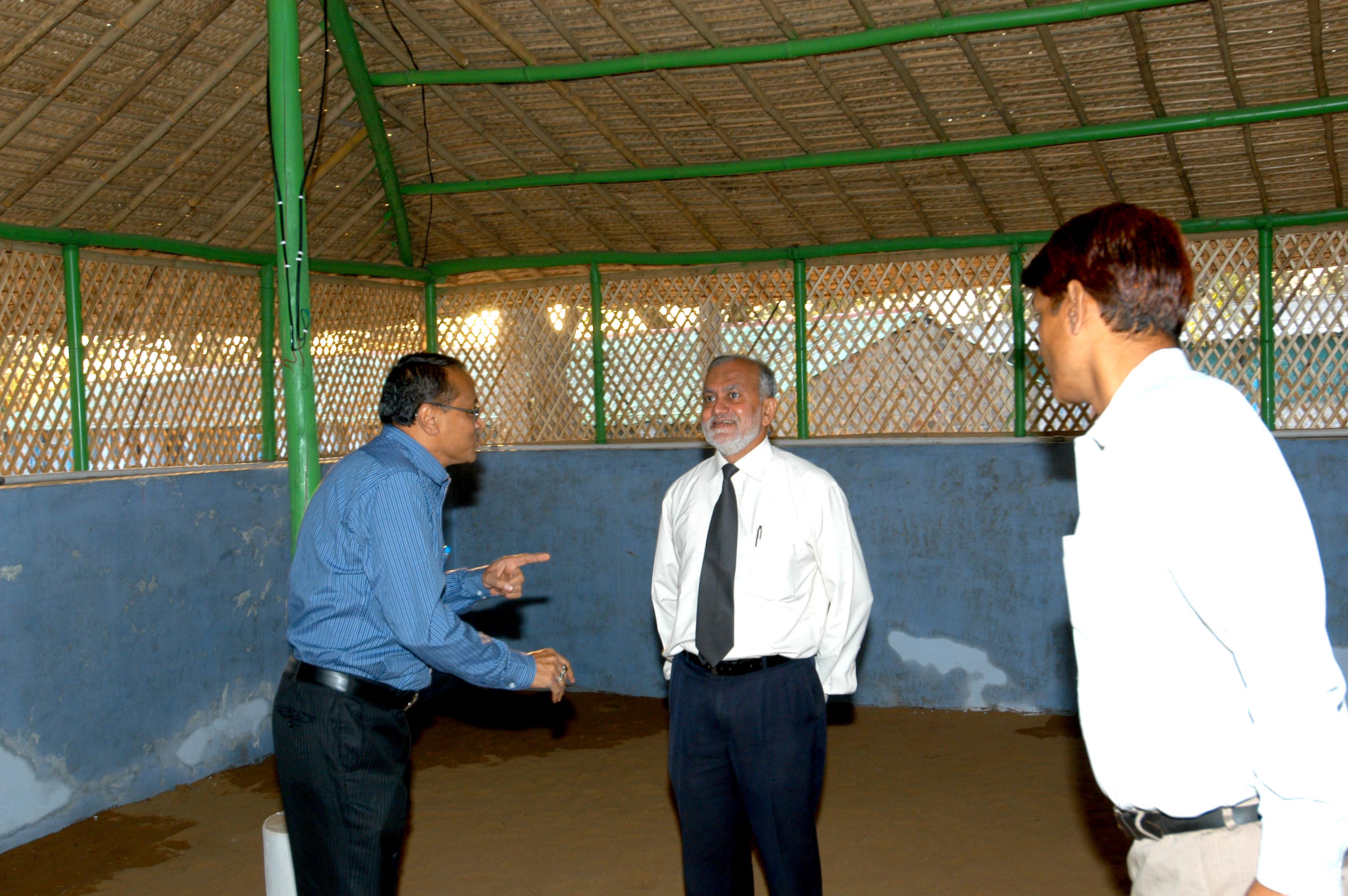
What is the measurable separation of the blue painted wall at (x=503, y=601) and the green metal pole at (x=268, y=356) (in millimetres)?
366

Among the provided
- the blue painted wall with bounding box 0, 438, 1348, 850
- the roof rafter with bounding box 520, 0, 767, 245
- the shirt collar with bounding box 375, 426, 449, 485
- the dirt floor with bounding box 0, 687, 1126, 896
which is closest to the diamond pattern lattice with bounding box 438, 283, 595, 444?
the blue painted wall with bounding box 0, 438, 1348, 850

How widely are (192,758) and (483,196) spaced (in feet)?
10.1

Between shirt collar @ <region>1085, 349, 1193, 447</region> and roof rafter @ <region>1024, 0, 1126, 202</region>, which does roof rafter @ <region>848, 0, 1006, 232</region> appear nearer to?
roof rafter @ <region>1024, 0, 1126, 202</region>

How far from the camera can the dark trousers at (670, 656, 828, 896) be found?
2.51m

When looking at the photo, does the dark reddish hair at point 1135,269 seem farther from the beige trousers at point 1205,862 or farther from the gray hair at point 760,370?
the gray hair at point 760,370

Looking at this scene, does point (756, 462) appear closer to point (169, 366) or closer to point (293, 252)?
point (293, 252)

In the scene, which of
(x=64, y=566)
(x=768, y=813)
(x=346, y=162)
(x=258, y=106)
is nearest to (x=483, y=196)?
(x=346, y=162)

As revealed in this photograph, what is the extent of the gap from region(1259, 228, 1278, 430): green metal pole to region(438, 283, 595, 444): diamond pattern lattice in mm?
3228

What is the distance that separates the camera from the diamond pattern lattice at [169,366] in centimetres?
442

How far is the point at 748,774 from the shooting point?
2.51m

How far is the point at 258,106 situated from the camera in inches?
185

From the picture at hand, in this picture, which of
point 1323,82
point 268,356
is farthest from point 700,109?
point 1323,82

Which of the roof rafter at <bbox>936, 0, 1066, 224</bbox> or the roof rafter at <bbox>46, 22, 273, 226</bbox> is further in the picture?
the roof rafter at <bbox>46, 22, 273, 226</bbox>

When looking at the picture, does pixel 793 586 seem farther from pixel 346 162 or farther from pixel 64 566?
pixel 346 162
